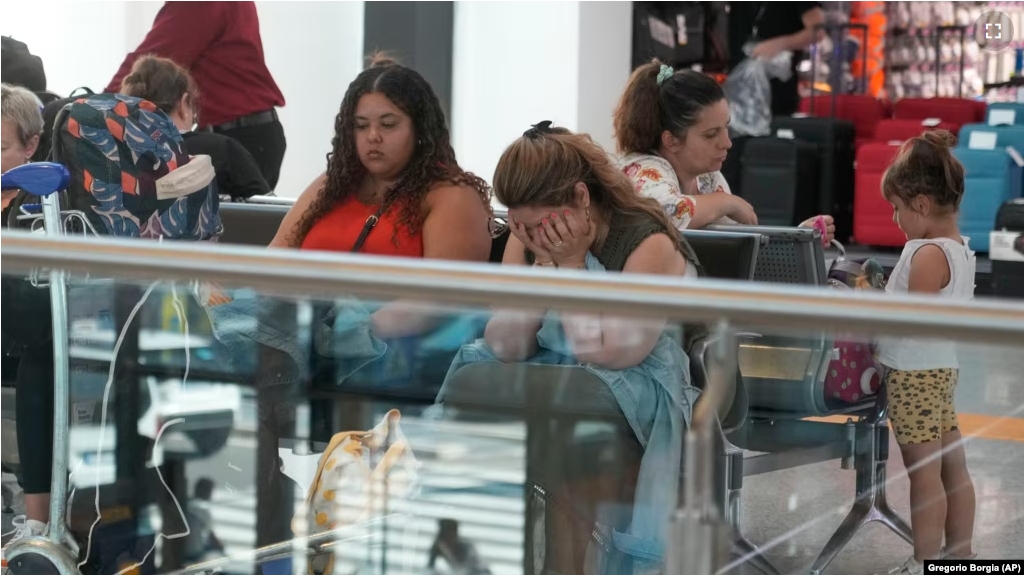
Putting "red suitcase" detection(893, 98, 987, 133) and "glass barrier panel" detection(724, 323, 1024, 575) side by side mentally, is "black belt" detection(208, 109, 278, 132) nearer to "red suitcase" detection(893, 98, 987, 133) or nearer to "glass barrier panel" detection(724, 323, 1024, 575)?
"glass barrier panel" detection(724, 323, 1024, 575)

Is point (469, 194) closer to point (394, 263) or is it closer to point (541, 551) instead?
point (541, 551)

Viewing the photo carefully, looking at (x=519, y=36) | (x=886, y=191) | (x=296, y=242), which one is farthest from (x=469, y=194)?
(x=519, y=36)

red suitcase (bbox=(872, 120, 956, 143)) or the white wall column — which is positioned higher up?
the white wall column

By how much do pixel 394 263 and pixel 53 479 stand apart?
4.20 ft

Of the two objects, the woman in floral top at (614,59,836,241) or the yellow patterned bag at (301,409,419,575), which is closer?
the yellow patterned bag at (301,409,419,575)

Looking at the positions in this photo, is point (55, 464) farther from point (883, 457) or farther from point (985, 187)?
point (985, 187)

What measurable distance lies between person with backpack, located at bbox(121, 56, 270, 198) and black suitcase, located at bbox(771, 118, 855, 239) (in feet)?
18.4

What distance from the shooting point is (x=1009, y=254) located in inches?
271

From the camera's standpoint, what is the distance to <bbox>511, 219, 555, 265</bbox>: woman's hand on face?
267cm

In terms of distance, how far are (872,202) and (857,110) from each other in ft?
3.27

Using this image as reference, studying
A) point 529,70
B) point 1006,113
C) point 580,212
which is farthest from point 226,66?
point 1006,113

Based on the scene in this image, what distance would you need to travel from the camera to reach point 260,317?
2111mm

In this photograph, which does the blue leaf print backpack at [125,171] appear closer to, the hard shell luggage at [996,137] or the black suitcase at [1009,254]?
the black suitcase at [1009,254]

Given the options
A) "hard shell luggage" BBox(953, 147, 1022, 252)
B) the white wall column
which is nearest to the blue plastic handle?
the white wall column
